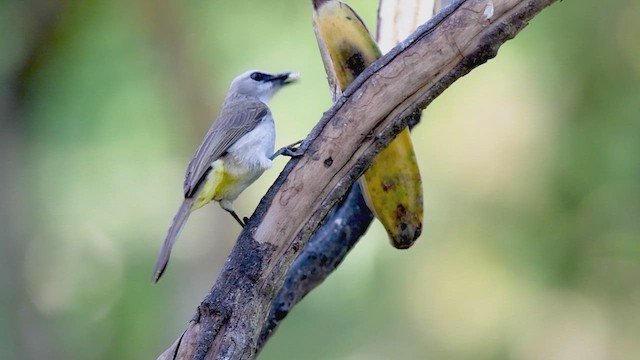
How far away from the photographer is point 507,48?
4848mm

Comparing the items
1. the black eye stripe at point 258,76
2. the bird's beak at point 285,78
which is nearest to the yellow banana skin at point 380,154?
the bird's beak at point 285,78

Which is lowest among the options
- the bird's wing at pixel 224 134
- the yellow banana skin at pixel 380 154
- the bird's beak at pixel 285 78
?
the yellow banana skin at pixel 380 154

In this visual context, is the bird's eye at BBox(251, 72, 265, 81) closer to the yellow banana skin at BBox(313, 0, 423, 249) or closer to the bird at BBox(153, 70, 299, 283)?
the bird at BBox(153, 70, 299, 283)

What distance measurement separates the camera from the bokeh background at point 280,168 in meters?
4.59

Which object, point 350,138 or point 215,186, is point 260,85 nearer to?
point 215,186

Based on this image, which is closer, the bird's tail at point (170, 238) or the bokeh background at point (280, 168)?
the bird's tail at point (170, 238)

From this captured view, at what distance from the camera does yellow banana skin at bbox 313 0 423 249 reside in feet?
7.71

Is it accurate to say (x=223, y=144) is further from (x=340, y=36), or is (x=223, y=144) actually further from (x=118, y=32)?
(x=118, y=32)

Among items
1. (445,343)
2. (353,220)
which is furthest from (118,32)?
(353,220)

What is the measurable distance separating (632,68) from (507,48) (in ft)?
2.13

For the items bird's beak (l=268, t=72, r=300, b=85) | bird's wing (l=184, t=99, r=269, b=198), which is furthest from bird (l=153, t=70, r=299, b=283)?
bird's beak (l=268, t=72, r=300, b=85)

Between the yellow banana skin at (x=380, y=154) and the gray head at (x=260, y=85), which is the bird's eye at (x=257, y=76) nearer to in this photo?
the gray head at (x=260, y=85)

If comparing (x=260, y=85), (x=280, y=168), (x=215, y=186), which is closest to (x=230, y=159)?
(x=215, y=186)

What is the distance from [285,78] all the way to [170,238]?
0.99 metres
